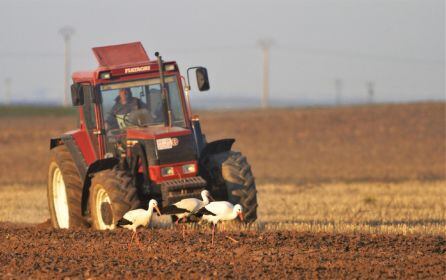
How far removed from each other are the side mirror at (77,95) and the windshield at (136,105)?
0.35m

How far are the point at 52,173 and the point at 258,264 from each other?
22.0 feet

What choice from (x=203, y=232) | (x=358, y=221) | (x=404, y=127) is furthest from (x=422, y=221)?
(x=404, y=127)

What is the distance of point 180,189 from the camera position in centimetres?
1315

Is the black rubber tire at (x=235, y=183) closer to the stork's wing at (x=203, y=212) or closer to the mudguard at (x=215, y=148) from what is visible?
the mudguard at (x=215, y=148)

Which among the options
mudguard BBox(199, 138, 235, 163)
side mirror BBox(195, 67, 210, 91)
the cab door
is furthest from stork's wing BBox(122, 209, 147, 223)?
side mirror BBox(195, 67, 210, 91)

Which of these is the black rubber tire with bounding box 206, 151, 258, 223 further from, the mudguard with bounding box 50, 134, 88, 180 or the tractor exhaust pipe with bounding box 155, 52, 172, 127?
the mudguard with bounding box 50, 134, 88, 180

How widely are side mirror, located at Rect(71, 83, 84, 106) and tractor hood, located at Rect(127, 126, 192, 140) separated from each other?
0.81m

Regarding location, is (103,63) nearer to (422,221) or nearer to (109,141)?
(109,141)

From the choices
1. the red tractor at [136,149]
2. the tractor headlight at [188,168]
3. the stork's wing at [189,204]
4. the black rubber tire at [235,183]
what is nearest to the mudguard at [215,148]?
the red tractor at [136,149]

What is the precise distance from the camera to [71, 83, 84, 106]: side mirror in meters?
14.0

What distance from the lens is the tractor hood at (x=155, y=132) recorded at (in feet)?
44.0

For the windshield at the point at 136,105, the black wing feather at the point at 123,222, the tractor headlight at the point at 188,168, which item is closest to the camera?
the black wing feather at the point at 123,222

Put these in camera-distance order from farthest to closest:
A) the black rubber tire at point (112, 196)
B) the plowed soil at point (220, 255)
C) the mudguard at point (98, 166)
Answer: the mudguard at point (98, 166)
the black rubber tire at point (112, 196)
the plowed soil at point (220, 255)

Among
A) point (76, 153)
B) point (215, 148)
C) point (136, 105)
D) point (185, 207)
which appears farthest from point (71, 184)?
point (185, 207)
